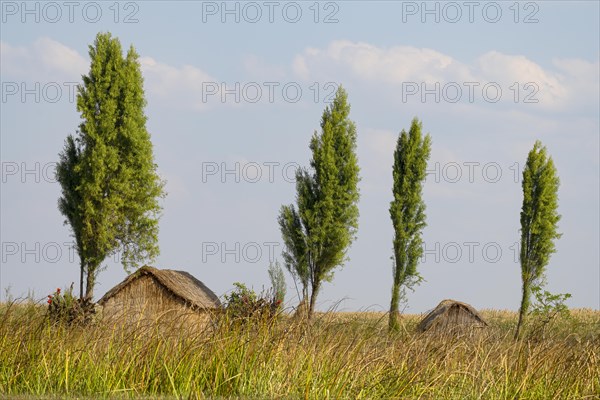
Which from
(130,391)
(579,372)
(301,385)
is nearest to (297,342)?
(301,385)

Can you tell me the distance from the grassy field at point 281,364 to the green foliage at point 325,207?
2288 cm

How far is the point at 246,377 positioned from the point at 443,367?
9.62 feet

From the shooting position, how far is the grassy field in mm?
9734

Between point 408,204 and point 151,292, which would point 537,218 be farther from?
point 151,292

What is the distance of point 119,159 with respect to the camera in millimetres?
33969

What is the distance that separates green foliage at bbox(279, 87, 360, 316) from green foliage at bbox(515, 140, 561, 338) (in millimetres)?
8242

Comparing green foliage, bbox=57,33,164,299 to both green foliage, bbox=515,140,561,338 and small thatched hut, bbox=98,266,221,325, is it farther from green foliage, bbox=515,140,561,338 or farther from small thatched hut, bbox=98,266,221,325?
green foliage, bbox=515,140,561,338

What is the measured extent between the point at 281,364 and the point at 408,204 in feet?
86.5

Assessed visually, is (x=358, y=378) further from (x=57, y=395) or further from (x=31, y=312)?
(x=31, y=312)

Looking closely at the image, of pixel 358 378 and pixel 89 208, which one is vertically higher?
pixel 89 208

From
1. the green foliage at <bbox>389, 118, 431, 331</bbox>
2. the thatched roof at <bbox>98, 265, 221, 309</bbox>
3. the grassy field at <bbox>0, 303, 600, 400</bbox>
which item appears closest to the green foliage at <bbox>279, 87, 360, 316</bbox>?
the green foliage at <bbox>389, 118, 431, 331</bbox>

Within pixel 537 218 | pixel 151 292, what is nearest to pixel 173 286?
pixel 151 292

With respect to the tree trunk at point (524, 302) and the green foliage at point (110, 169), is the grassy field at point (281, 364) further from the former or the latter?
the tree trunk at point (524, 302)

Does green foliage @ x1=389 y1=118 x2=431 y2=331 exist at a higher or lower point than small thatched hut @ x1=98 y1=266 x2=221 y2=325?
higher
